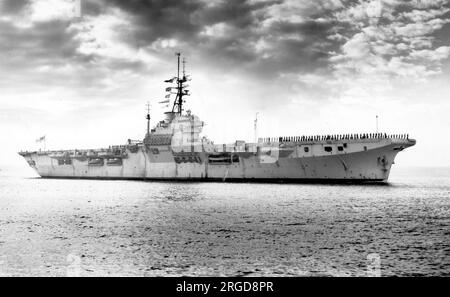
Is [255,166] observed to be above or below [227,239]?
above

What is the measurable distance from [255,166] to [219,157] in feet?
12.1

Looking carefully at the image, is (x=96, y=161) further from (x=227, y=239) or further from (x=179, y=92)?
(x=227, y=239)

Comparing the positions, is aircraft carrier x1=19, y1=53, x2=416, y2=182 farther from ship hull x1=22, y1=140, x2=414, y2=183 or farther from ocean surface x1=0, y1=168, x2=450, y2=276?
ocean surface x1=0, y1=168, x2=450, y2=276

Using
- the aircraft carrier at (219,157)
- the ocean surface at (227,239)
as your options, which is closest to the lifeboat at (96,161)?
the aircraft carrier at (219,157)

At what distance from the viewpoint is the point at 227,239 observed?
12055 mm

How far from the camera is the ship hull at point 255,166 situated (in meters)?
31.6

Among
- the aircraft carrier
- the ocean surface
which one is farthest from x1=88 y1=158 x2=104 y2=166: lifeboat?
the ocean surface

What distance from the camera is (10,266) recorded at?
30.0ft

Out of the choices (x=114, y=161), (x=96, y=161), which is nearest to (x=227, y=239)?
(x=114, y=161)

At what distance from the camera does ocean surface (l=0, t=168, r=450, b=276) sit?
9.06 m

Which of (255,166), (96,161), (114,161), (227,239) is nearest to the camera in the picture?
(227,239)
